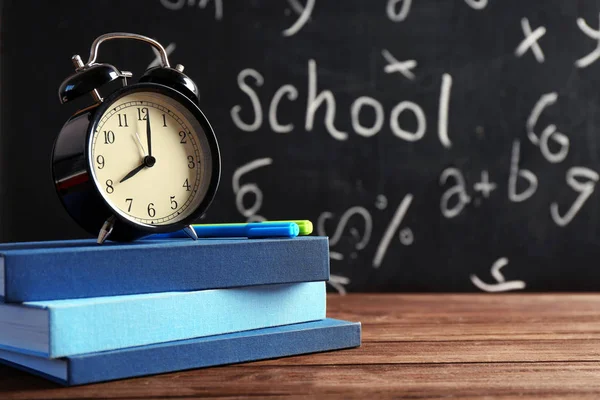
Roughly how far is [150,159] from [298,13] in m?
0.84

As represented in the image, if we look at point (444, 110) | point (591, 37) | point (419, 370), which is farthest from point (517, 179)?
point (419, 370)

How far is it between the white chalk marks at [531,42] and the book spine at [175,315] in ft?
3.15

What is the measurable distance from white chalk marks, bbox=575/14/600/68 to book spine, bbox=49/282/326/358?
1034mm

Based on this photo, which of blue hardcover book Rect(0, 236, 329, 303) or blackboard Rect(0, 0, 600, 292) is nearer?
blue hardcover book Rect(0, 236, 329, 303)

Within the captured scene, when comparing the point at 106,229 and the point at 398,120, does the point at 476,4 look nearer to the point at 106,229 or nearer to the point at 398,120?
the point at 398,120

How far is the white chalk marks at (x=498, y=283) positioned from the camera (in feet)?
5.18

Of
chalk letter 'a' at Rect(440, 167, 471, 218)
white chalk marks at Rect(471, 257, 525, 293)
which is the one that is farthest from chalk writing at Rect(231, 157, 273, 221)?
white chalk marks at Rect(471, 257, 525, 293)

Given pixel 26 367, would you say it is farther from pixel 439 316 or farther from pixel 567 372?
pixel 439 316

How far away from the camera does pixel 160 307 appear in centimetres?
73

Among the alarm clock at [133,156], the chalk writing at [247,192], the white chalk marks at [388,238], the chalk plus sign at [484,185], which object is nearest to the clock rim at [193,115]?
the alarm clock at [133,156]

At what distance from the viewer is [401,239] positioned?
1.57 metres

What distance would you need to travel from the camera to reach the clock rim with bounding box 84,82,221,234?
77cm

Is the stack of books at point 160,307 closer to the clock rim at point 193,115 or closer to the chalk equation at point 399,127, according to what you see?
the clock rim at point 193,115

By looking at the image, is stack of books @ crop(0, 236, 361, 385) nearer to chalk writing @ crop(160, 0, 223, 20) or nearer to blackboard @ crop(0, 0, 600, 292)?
blackboard @ crop(0, 0, 600, 292)
